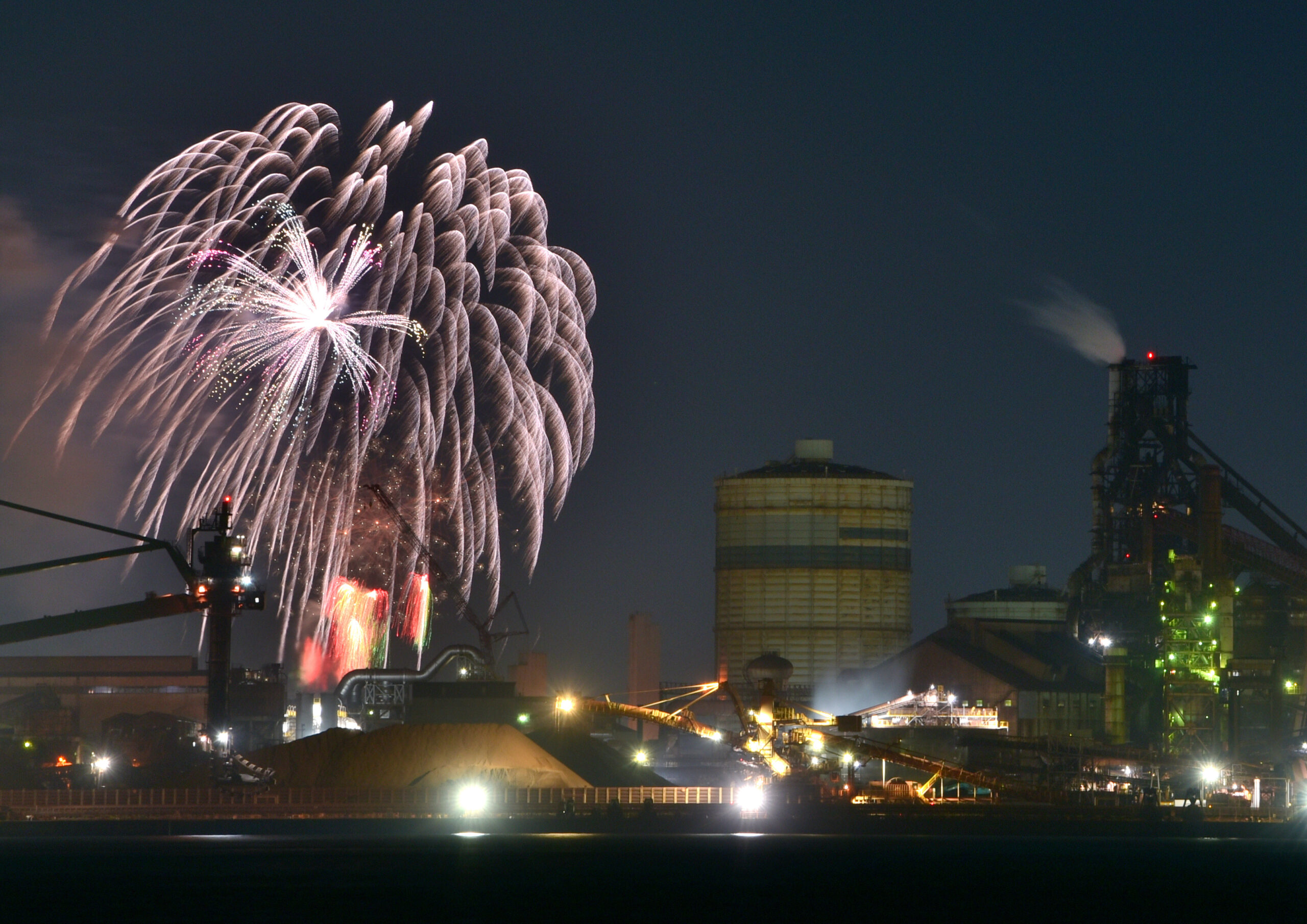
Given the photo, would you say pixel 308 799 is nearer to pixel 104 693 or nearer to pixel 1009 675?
pixel 104 693

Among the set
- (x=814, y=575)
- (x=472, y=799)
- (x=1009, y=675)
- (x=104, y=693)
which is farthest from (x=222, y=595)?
(x=1009, y=675)

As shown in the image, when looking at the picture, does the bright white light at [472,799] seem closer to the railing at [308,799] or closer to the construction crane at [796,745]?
the railing at [308,799]

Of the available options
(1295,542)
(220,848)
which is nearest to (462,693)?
(220,848)

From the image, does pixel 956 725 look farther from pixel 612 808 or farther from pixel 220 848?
pixel 220 848

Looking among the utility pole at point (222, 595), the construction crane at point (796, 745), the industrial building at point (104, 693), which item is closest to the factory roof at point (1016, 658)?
the construction crane at point (796, 745)

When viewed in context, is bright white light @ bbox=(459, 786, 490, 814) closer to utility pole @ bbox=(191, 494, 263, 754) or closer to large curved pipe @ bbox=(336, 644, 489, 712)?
utility pole @ bbox=(191, 494, 263, 754)

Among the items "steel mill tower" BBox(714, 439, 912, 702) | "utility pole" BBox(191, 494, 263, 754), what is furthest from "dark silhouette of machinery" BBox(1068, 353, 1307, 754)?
"utility pole" BBox(191, 494, 263, 754)
